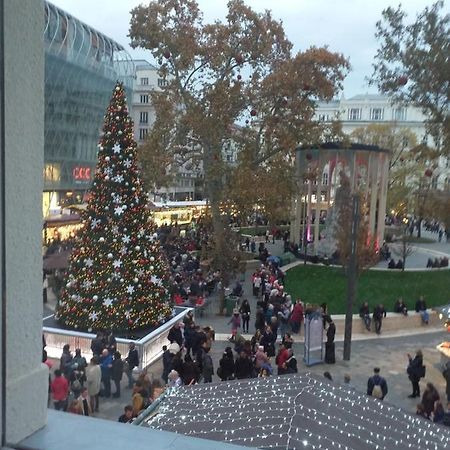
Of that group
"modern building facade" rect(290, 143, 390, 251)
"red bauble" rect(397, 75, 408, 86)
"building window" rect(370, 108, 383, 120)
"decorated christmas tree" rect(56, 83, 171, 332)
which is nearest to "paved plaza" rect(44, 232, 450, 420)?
"decorated christmas tree" rect(56, 83, 171, 332)

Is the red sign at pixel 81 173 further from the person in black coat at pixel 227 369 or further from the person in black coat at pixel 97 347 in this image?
the person in black coat at pixel 227 369

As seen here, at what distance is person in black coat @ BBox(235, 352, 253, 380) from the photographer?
9.07m

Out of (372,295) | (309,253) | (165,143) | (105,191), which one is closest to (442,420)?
(105,191)

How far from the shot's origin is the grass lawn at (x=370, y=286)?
17797mm

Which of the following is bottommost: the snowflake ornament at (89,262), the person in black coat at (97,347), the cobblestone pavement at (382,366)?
the cobblestone pavement at (382,366)

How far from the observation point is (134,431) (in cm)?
131

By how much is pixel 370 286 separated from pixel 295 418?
18.1 meters

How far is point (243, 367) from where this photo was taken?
909cm

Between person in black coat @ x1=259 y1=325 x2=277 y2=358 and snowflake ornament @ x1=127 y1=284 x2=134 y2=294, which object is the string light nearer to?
person in black coat @ x1=259 y1=325 x2=277 y2=358

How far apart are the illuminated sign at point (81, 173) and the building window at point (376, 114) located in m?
22.7

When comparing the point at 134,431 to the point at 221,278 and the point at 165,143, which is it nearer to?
the point at 221,278

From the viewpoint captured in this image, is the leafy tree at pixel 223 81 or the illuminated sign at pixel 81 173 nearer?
the leafy tree at pixel 223 81

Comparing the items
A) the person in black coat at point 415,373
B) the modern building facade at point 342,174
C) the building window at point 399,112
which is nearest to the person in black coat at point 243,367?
the person in black coat at point 415,373

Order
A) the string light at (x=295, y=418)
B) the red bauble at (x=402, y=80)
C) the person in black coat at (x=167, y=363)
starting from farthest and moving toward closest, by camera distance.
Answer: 1. the red bauble at (x=402, y=80)
2. the person in black coat at (x=167, y=363)
3. the string light at (x=295, y=418)
